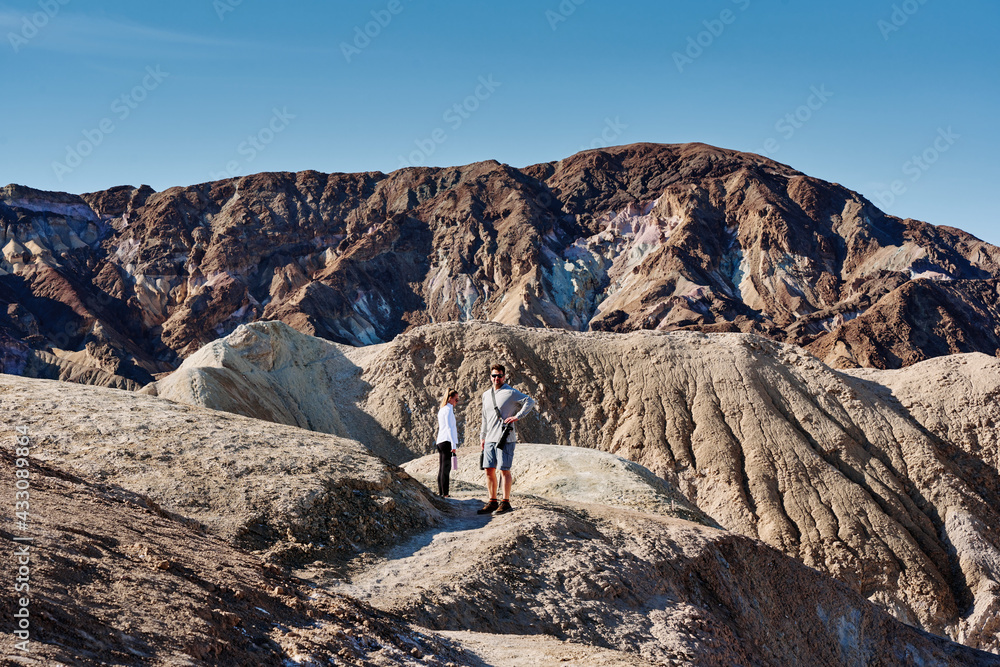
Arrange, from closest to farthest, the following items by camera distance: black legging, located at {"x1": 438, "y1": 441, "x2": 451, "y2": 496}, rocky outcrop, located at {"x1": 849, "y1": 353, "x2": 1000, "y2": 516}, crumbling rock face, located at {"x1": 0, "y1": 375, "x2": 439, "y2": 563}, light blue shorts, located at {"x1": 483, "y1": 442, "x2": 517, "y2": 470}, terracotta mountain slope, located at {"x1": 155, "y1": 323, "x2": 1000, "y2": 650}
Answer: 1. crumbling rock face, located at {"x1": 0, "y1": 375, "x2": 439, "y2": 563}
2. light blue shorts, located at {"x1": 483, "y1": 442, "x2": 517, "y2": 470}
3. black legging, located at {"x1": 438, "y1": 441, "x2": 451, "y2": 496}
4. terracotta mountain slope, located at {"x1": 155, "y1": 323, "x2": 1000, "y2": 650}
5. rocky outcrop, located at {"x1": 849, "y1": 353, "x2": 1000, "y2": 516}

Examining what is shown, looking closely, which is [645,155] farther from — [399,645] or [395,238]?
[399,645]

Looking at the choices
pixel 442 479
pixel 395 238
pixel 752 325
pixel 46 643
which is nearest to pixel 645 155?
pixel 395 238

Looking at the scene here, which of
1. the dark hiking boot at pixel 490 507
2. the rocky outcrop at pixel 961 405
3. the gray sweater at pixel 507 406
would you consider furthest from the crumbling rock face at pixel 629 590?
the rocky outcrop at pixel 961 405

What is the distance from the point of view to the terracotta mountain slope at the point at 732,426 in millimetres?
A: 28047

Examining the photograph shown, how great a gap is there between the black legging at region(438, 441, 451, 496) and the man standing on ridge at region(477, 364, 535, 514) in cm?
119

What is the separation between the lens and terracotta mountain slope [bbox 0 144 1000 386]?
267 feet

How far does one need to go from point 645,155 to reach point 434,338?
8127 centimetres

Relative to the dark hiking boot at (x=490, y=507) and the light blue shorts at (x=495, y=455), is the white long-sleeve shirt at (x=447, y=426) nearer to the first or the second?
the light blue shorts at (x=495, y=455)

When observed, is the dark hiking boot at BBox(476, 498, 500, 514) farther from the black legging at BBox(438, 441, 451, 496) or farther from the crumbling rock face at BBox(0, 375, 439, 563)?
the black legging at BBox(438, 441, 451, 496)

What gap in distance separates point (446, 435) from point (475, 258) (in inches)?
3311

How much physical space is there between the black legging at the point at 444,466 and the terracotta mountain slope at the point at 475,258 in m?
63.4

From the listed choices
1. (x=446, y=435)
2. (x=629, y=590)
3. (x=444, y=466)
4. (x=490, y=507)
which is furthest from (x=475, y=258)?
(x=629, y=590)

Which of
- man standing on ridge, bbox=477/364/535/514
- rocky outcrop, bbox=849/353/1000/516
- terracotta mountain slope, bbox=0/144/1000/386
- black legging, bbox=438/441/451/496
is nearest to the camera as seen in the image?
man standing on ridge, bbox=477/364/535/514

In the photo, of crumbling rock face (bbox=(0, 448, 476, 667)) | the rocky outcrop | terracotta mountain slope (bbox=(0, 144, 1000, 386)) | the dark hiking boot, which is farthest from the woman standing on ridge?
terracotta mountain slope (bbox=(0, 144, 1000, 386))
